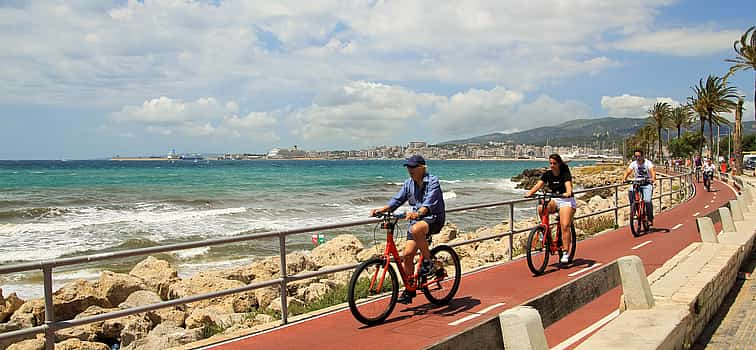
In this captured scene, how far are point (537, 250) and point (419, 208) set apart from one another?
3.35m

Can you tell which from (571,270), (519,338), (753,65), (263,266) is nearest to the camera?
(519,338)

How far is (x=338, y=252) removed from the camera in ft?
51.4

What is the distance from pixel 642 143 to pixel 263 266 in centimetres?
10779

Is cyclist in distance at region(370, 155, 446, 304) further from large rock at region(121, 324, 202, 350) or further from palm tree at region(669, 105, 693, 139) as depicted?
palm tree at region(669, 105, 693, 139)

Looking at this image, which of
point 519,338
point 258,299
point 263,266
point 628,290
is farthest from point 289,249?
point 519,338

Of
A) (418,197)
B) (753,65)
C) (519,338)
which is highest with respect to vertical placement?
(753,65)

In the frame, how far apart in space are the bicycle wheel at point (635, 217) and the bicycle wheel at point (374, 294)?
8742mm

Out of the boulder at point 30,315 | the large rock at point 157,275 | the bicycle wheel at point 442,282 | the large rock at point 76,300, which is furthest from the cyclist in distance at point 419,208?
the large rock at point 157,275

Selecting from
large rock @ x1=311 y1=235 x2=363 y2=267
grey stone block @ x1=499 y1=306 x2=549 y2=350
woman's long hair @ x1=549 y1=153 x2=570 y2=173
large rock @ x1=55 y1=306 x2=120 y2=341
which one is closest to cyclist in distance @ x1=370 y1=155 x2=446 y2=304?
grey stone block @ x1=499 y1=306 x2=549 y2=350

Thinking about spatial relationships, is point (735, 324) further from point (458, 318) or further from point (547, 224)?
point (458, 318)

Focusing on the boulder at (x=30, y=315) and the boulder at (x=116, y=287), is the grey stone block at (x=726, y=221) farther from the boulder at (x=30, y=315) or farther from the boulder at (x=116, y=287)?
the boulder at (x=30, y=315)

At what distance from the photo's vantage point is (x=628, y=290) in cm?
575

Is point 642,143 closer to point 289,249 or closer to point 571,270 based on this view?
point 289,249

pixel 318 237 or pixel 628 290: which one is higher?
pixel 628 290
